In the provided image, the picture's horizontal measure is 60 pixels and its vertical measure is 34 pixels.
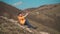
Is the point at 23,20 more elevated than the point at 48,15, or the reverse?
the point at 48,15

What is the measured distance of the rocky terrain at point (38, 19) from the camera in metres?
4.19

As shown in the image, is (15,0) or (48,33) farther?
(15,0)

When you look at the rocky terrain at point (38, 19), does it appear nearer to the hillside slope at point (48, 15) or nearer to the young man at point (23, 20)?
the hillside slope at point (48, 15)

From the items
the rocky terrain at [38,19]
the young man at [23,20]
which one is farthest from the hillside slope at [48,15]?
the young man at [23,20]

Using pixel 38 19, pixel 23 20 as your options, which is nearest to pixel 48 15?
pixel 38 19

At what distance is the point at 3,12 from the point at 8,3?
0.33m

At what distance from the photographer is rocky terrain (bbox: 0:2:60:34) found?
419 centimetres

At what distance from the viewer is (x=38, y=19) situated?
4312 mm

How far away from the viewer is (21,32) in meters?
4.18

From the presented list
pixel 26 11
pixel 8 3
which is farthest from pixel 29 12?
pixel 8 3

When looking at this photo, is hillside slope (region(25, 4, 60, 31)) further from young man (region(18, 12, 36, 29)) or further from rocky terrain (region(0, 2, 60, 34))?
young man (region(18, 12, 36, 29))

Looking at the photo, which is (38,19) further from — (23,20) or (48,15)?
(23,20)

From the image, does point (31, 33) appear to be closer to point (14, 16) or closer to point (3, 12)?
point (14, 16)

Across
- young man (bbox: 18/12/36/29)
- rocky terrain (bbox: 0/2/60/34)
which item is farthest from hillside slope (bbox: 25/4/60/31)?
young man (bbox: 18/12/36/29)
